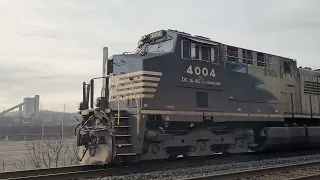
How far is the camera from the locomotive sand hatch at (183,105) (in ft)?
28.5

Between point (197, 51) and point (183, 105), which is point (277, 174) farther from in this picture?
point (197, 51)

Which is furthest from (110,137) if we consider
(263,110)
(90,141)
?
(263,110)

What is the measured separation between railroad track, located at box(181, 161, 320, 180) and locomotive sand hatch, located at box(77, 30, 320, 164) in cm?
226

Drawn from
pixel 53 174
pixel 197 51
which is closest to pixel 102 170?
pixel 53 174

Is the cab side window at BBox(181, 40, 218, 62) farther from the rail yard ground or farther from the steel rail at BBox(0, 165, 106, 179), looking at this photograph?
the rail yard ground

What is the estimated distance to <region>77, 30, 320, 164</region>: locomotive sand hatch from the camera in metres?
8.67

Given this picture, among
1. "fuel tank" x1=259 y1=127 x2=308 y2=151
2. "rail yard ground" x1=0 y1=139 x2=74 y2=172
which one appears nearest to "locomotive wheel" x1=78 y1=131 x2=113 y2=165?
"fuel tank" x1=259 y1=127 x2=308 y2=151

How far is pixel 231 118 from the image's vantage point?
10812 mm

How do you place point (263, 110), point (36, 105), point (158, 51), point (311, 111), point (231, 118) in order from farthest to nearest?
point (36, 105) < point (311, 111) < point (263, 110) < point (231, 118) < point (158, 51)

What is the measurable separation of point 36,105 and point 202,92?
142 feet

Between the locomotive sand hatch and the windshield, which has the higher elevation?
the windshield

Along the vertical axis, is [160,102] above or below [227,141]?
above

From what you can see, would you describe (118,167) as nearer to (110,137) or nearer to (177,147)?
(110,137)

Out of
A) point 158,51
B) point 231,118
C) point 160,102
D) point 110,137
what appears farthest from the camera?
point 231,118
